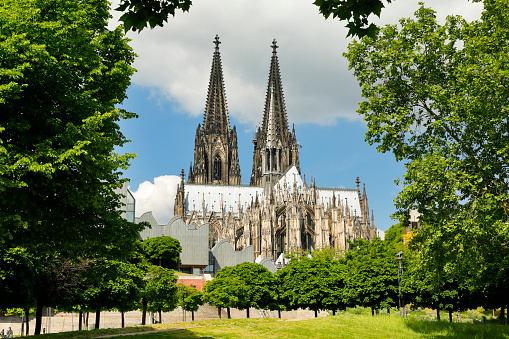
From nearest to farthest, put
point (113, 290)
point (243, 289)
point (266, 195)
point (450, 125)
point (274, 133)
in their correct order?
point (450, 125), point (113, 290), point (243, 289), point (266, 195), point (274, 133)

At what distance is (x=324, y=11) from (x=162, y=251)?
5481 cm

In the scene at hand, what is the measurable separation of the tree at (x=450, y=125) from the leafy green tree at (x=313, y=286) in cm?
2287

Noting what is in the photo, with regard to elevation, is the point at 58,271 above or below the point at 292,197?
below

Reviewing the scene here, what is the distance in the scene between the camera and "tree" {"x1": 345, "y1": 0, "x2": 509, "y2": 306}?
19578mm

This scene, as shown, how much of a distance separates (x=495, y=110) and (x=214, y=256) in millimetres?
60774

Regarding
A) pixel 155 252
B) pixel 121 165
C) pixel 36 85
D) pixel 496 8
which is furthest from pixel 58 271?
pixel 155 252

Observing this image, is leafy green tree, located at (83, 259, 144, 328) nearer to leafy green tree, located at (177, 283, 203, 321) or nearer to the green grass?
the green grass

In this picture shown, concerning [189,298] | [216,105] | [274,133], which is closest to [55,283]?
[189,298]

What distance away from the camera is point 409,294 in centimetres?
3847

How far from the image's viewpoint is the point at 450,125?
69.3ft

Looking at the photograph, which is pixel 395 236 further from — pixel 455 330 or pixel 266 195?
pixel 455 330

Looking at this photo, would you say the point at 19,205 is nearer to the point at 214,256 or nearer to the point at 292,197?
the point at 214,256

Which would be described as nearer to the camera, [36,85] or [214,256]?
[36,85]

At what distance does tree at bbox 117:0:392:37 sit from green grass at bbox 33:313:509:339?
1673cm
